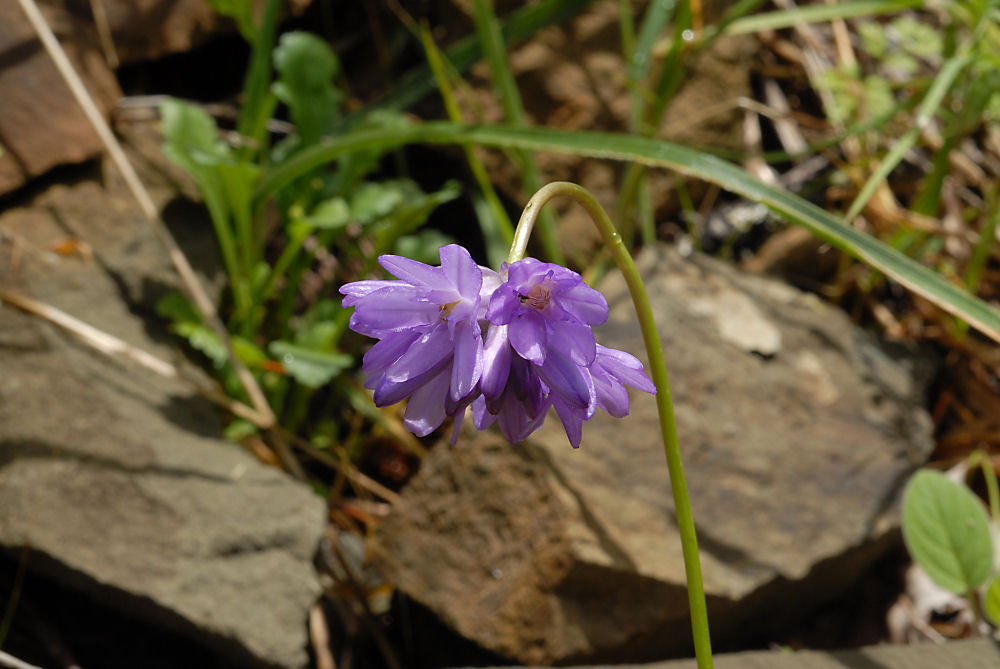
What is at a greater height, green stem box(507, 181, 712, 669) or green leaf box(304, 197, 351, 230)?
green stem box(507, 181, 712, 669)

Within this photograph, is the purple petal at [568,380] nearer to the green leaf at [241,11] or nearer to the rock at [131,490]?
the rock at [131,490]

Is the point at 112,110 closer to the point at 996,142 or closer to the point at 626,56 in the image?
the point at 626,56

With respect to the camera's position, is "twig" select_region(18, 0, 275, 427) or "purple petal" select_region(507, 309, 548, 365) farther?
"twig" select_region(18, 0, 275, 427)

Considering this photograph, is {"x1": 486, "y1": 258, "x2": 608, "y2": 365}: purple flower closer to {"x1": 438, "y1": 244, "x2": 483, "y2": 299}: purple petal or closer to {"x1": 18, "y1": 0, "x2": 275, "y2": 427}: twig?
{"x1": 438, "y1": 244, "x2": 483, "y2": 299}: purple petal

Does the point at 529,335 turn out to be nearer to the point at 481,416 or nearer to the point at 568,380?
the point at 568,380

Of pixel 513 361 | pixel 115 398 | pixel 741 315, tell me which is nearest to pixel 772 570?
pixel 741 315

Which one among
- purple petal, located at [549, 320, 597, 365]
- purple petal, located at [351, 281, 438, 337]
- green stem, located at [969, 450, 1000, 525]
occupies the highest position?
purple petal, located at [351, 281, 438, 337]

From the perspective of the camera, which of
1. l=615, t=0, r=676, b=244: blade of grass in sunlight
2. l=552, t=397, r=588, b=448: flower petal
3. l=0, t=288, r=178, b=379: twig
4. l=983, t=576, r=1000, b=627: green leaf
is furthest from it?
l=615, t=0, r=676, b=244: blade of grass in sunlight

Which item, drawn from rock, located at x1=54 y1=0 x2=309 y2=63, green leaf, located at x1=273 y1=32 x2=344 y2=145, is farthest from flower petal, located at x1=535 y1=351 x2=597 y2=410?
rock, located at x1=54 y1=0 x2=309 y2=63
